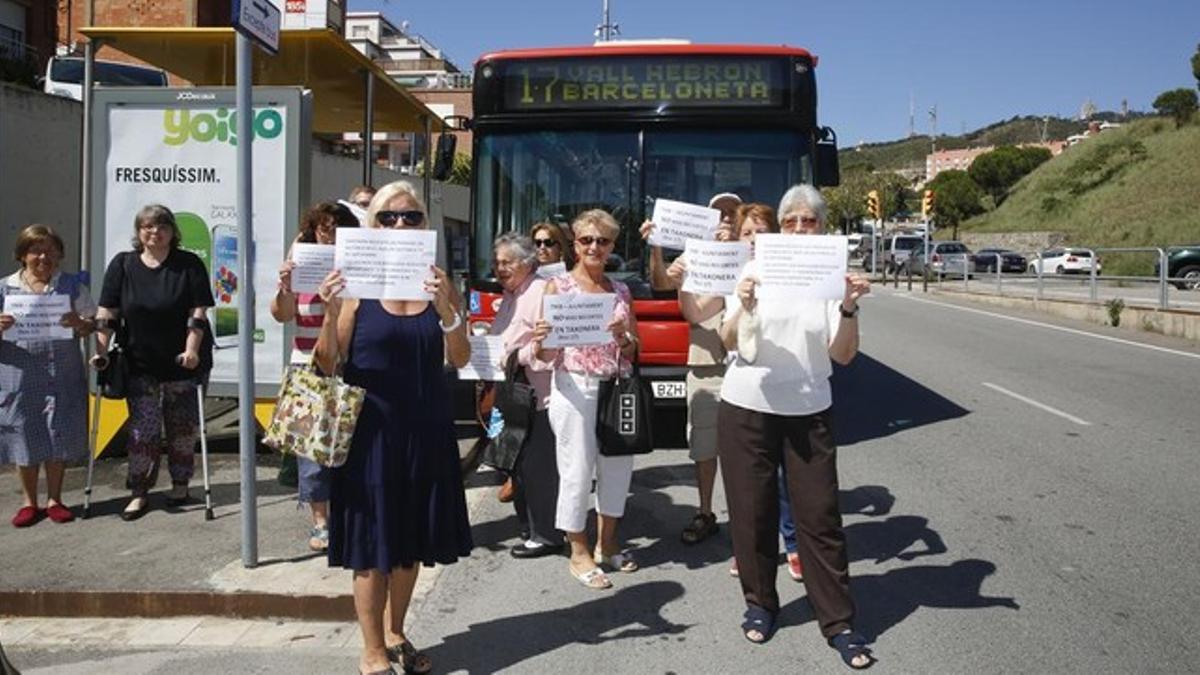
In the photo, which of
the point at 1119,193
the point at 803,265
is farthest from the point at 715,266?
the point at 1119,193

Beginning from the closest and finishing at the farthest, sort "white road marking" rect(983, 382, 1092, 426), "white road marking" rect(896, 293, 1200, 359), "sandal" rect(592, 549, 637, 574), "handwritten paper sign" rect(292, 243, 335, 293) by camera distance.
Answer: "handwritten paper sign" rect(292, 243, 335, 293), "sandal" rect(592, 549, 637, 574), "white road marking" rect(983, 382, 1092, 426), "white road marking" rect(896, 293, 1200, 359)

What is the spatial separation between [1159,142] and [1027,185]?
40.6 ft

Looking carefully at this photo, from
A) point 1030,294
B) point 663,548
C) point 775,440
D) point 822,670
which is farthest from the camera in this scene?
point 1030,294

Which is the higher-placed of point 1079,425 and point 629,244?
point 629,244

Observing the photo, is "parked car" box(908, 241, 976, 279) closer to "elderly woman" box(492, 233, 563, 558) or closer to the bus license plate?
the bus license plate

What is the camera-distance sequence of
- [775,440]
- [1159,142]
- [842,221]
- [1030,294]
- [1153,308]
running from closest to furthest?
[775,440], [1153,308], [1030,294], [1159,142], [842,221]

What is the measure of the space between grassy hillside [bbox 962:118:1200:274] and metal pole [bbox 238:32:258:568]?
49252mm

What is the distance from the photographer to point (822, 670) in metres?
4.08

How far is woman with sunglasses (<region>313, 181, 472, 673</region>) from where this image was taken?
12.5 feet

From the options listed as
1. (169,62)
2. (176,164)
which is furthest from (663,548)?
(169,62)

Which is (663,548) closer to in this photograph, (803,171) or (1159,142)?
(803,171)

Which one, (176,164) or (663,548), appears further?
(176,164)

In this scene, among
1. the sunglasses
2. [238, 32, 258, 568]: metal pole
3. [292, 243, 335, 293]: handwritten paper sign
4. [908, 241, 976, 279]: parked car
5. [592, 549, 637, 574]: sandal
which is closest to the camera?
the sunglasses

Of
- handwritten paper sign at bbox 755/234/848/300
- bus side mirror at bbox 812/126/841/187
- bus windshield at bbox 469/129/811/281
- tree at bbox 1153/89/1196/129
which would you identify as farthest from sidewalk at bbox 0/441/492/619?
tree at bbox 1153/89/1196/129
